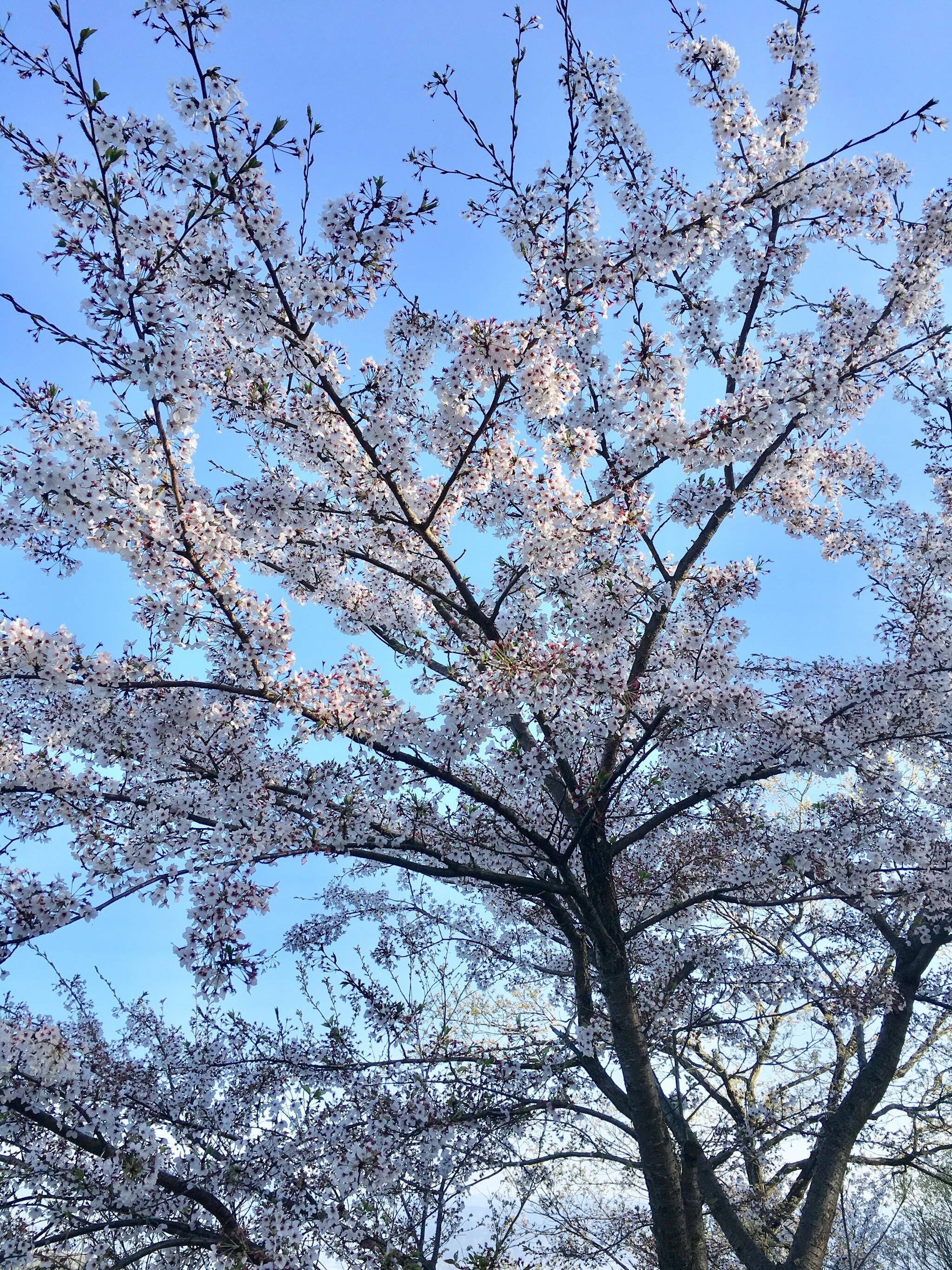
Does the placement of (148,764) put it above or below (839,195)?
below

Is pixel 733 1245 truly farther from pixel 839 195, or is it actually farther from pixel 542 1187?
pixel 839 195

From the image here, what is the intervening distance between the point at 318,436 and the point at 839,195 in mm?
6166

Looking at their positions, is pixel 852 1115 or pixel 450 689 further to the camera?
pixel 852 1115

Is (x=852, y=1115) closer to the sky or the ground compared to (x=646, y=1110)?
closer to the sky

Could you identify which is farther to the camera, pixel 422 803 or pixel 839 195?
pixel 839 195

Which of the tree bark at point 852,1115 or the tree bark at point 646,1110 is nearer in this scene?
the tree bark at point 646,1110

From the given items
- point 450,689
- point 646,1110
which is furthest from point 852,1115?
point 450,689

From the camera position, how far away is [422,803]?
261 inches

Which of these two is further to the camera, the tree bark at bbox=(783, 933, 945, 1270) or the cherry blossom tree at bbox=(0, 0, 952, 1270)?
the tree bark at bbox=(783, 933, 945, 1270)

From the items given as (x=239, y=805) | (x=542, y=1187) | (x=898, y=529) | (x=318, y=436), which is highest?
(x=898, y=529)

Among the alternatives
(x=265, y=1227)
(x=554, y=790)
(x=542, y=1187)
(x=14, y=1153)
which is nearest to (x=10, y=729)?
(x=14, y=1153)

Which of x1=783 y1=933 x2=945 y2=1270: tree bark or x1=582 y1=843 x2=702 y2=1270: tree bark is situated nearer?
x1=582 y1=843 x2=702 y2=1270: tree bark

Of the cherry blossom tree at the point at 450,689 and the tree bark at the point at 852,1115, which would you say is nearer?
the cherry blossom tree at the point at 450,689

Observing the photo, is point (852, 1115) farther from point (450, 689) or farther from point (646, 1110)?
point (450, 689)
